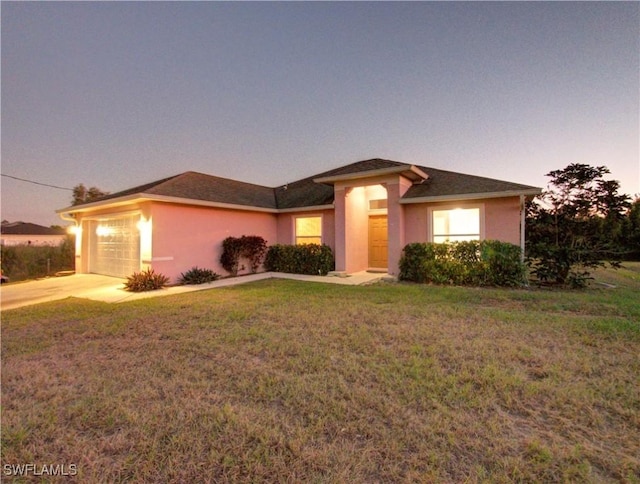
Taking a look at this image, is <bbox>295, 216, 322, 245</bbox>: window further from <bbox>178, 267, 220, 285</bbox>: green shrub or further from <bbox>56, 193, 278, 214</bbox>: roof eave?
<bbox>178, 267, 220, 285</bbox>: green shrub

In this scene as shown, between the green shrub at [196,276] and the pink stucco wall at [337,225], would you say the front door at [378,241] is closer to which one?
the pink stucco wall at [337,225]

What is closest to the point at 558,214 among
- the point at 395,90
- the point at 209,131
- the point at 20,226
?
the point at 395,90

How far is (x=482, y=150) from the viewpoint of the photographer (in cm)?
1337

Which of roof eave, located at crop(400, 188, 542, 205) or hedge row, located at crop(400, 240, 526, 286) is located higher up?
roof eave, located at crop(400, 188, 542, 205)

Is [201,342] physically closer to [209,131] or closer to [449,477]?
[449,477]

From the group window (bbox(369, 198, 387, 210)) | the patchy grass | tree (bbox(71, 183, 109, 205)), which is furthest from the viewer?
tree (bbox(71, 183, 109, 205))

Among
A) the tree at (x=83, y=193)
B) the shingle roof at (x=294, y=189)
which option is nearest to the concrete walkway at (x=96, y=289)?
the shingle roof at (x=294, y=189)

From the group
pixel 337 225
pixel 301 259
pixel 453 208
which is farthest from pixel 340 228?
pixel 453 208

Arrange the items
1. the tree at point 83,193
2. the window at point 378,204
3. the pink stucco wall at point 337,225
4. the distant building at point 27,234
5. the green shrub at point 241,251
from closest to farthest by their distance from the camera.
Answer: the pink stucco wall at point 337,225 < the green shrub at point 241,251 < the window at point 378,204 < the tree at point 83,193 < the distant building at point 27,234

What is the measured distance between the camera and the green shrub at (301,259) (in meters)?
11.9

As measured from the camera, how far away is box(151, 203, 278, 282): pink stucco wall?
9930 mm

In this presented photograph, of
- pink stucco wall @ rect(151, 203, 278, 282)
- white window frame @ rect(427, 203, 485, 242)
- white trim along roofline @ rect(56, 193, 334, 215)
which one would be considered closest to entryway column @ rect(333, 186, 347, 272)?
white trim along roofline @ rect(56, 193, 334, 215)

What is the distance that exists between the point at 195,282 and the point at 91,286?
12.5ft

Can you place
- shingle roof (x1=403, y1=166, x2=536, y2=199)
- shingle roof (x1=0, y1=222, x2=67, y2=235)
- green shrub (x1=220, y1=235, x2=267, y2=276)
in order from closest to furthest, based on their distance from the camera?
1. shingle roof (x1=403, y1=166, x2=536, y2=199)
2. green shrub (x1=220, y1=235, x2=267, y2=276)
3. shingle roof (x1=0, y1=222, x2=67, y2=235)
